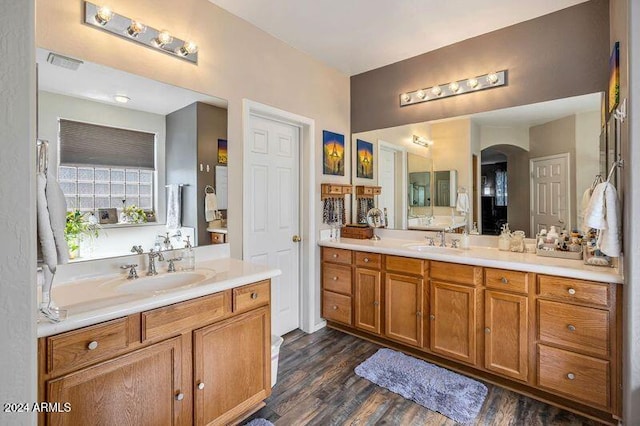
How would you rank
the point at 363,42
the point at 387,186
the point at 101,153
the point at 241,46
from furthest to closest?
the point at 387,186 < the point at 363,42 < the point at 241,46 < the point at 101,153

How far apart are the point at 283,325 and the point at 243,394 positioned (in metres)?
1.28

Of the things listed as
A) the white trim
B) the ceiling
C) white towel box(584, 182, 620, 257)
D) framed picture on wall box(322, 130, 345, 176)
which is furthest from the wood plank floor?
the ceiling

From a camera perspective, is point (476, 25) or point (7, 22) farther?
point (476, 25)

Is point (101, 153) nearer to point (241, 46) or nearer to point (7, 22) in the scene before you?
point (7, 22)

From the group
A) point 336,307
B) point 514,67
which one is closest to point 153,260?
point 336,307

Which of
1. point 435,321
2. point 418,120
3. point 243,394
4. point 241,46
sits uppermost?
point 241,46

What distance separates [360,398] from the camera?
2104 millimetres

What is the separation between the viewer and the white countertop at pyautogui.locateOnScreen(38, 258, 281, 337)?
1.20 meters

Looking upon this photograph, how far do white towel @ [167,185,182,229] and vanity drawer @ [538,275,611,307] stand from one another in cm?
240

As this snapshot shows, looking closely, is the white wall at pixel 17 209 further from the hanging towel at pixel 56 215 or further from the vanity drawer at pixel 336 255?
the vanity drawer at pixel 336 255

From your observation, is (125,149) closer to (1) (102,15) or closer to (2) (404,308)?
(1) (102,15)

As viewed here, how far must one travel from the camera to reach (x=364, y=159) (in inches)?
139

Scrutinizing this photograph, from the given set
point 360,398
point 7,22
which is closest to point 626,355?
point 360,398

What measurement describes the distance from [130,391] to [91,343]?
0.30m
